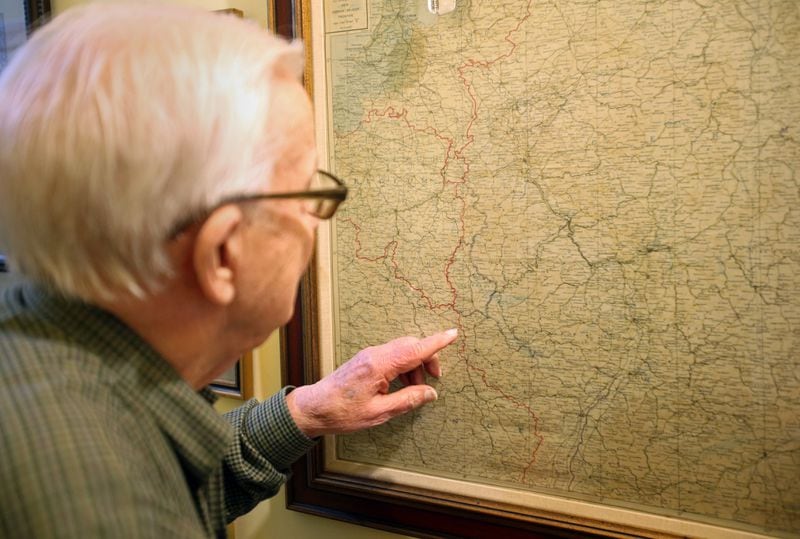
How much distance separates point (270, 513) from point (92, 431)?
906 mm

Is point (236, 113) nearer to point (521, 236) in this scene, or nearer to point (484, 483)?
point (521, 236)

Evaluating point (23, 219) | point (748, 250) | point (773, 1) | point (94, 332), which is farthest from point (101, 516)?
point (773, 1)

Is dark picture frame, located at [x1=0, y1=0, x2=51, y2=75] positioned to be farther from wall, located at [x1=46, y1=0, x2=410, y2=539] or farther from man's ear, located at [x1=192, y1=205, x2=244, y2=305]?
man's ear, located at [x1=192, y1=205, x2=244, y2=305]

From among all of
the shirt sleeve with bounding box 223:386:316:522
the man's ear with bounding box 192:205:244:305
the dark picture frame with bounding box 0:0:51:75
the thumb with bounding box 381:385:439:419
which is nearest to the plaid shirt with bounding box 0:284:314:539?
the man's ear with bounding box 192:205:244:305

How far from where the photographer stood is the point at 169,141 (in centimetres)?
62

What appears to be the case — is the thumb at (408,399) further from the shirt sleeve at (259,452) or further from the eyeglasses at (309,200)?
the eyeglasses at (309,200)

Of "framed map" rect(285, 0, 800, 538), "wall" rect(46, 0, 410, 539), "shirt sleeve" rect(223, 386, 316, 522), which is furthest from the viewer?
"wall" rect(46, 0, 410, 539)

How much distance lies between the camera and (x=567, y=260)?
3.32ft

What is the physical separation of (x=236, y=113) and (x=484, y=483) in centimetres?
80

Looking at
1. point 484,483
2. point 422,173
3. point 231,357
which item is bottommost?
point 484,483

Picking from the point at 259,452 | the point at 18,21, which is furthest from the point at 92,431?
the point at 18,21

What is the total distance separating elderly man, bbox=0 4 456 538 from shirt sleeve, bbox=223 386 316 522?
0.29 metres

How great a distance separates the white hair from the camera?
62 cm

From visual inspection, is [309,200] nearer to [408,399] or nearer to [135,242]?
[135,242]
